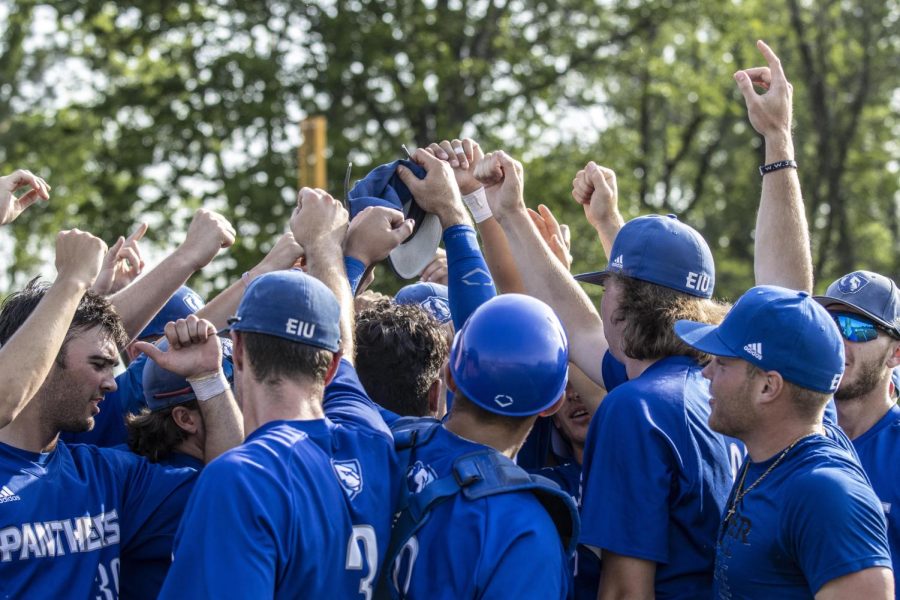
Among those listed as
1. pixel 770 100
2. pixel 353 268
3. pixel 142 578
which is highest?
pixel 770 100

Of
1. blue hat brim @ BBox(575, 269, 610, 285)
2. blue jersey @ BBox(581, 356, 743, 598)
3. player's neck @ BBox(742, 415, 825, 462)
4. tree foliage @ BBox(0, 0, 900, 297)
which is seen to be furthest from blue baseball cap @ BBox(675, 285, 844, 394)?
tree foliage @ BBox(0, 0, 900, 297)

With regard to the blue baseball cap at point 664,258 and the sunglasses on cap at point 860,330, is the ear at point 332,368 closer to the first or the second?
the blue baseball cap at point 664,258

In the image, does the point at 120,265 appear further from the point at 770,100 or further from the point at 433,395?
the point at 770,100

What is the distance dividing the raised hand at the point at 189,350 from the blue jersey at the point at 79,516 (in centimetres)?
46

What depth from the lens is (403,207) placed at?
4590 mm

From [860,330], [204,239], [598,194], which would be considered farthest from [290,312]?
[860,330]

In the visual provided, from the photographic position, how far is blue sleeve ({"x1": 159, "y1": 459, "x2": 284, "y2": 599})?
296cm

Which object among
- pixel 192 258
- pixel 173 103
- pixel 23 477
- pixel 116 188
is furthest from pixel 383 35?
pixel 23 477

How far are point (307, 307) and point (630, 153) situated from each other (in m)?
19.0

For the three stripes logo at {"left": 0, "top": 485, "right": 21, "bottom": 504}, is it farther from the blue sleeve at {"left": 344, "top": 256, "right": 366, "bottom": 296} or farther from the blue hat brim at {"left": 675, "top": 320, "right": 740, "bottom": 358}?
the blue hat brim at {"left": 675, "top": 320, "right": 740, "bottom": 358}

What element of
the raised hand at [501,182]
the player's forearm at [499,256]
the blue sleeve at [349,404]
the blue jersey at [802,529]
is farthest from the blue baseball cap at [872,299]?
the blue sleeve at [349,404]

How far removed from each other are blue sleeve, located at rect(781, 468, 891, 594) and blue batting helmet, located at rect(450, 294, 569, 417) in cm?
79

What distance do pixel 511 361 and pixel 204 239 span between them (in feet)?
6.78

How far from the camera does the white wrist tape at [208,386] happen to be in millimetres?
4074
